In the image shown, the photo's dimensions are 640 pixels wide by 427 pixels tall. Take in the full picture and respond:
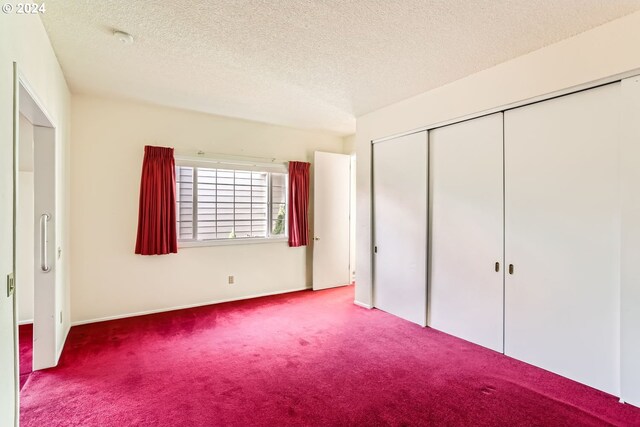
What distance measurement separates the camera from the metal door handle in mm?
2523

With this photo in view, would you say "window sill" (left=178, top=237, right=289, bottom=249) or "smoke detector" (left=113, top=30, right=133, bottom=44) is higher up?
A: "smoke detector" (left=113, top=30, right=133, bottom=44)

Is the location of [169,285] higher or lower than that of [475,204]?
lower

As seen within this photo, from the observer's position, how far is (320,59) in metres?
2.77

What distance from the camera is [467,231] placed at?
318 centimetres

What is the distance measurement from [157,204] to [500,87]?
388cm

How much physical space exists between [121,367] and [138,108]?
2.93 m

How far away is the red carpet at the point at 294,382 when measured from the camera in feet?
6.73

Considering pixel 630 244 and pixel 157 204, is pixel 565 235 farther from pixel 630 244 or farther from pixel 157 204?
pixel 157 204

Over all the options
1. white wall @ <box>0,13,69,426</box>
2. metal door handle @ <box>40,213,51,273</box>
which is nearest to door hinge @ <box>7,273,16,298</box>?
white wall @ <box>0,13,69,426</box>

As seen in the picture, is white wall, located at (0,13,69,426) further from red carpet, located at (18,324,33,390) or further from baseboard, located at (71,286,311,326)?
baseboard, located at (71,286,311,326)

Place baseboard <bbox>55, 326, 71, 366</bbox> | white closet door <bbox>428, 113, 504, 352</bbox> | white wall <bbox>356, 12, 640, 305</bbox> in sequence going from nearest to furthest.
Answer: white wall <bbox>356, 12, 640, 305</bbox>
baseboard <bbox>55, 326, 71, 366</bbox>
white closet door <bbox>428, 113, 504, 352</bbox>

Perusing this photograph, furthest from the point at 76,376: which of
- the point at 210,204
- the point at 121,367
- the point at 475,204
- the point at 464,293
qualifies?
the point at 475,204

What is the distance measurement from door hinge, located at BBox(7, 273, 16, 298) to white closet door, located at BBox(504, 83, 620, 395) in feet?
11.3

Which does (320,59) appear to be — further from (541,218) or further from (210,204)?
(210,204)
